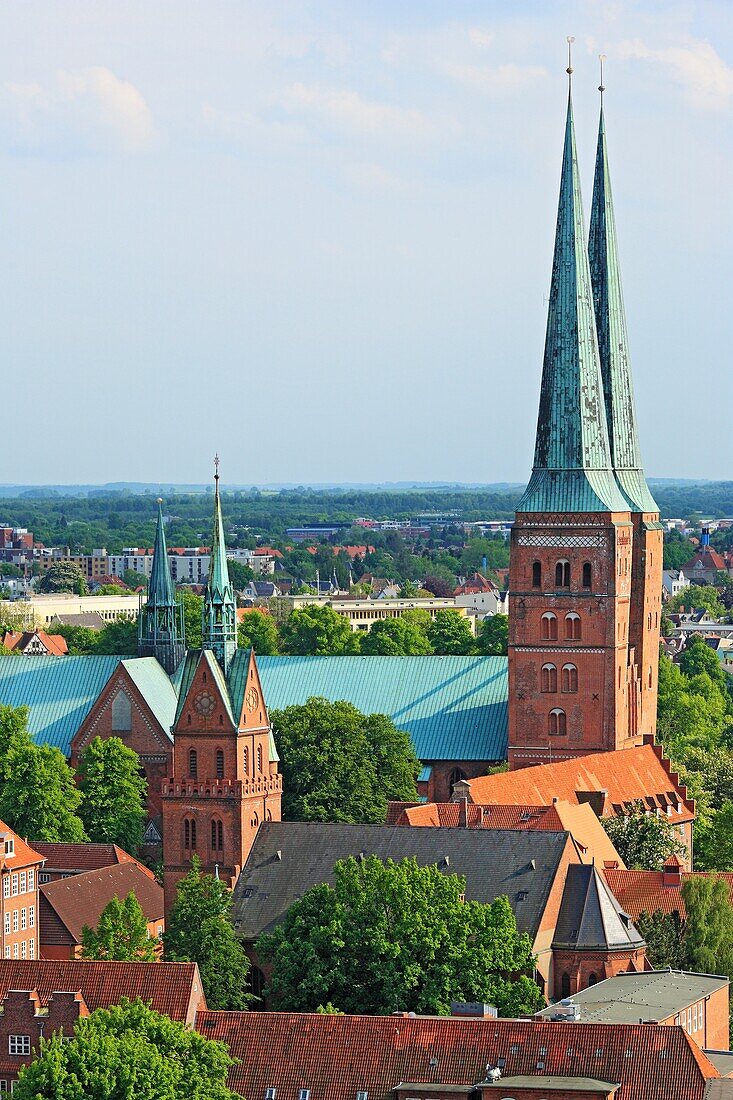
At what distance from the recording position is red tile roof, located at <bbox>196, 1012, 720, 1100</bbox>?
72875 millimetres

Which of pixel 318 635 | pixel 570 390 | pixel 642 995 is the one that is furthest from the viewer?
pixel 318 635

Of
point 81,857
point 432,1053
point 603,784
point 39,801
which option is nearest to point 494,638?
point 603,784

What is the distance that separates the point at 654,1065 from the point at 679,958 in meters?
26.4

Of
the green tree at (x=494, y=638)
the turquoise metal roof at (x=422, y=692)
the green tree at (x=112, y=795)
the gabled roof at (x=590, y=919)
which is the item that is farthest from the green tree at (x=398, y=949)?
the green tree at (x=494, y=638)

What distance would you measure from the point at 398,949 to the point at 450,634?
90601 millimetres

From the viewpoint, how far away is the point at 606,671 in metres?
129

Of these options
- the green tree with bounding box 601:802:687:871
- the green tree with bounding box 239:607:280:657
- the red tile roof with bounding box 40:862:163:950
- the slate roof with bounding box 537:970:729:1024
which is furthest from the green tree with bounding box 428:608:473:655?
the slate roof with bounding box 537:970:729:1024

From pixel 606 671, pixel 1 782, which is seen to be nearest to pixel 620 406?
pixel 606 671

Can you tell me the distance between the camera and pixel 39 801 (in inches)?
4656

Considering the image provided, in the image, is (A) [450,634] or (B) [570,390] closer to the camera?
(B) [570,390]

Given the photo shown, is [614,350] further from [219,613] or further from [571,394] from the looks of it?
[219,613]

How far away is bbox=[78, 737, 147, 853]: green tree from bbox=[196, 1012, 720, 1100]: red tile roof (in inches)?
1725

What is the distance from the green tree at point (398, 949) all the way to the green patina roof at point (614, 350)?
45.8m

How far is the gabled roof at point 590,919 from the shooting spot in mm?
95625
